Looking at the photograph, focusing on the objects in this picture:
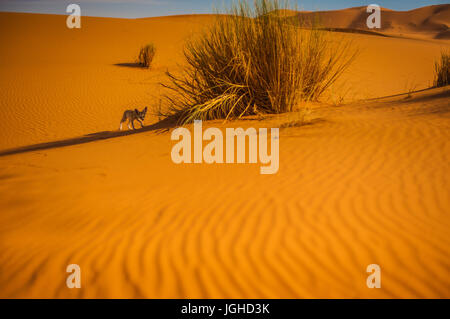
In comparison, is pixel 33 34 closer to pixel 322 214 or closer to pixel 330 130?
pixel 330 130

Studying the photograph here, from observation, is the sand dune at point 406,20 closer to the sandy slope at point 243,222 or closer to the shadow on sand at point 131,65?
the shadow on sand at point 131,65

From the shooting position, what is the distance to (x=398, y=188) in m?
3.33

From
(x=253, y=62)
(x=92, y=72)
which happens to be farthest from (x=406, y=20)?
(x=253, y=62)

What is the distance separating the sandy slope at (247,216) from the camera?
2.36 meters

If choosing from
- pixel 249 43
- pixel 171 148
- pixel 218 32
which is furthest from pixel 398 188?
pixel 218 32

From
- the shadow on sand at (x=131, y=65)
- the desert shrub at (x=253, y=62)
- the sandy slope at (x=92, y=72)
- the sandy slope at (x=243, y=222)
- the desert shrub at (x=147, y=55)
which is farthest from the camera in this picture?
the shadow on sand at (x=131, y=65)

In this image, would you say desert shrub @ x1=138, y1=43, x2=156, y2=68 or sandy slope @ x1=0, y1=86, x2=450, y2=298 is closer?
sandy slope @ x1=0, y1=86, x2=450, y2=298

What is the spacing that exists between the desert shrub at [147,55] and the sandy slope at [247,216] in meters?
13.0

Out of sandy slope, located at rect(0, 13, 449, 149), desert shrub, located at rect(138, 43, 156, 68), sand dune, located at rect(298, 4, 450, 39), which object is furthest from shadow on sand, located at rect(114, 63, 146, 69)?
sand dune, located at rect(298, 4, 450, 39)

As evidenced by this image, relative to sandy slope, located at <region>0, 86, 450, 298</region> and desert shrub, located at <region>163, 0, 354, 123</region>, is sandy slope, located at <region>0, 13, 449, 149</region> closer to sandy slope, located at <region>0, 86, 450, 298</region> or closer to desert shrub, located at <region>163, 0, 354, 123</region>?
desert shrub, located at <region>163, 0, 354, 123</region>

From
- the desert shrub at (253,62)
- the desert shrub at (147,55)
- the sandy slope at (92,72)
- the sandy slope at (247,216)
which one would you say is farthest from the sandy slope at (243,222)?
the desert shrub at (147,55)

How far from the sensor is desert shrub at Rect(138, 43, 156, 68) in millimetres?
18062

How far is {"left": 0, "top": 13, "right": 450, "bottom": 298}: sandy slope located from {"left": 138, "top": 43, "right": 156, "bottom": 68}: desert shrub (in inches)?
512
